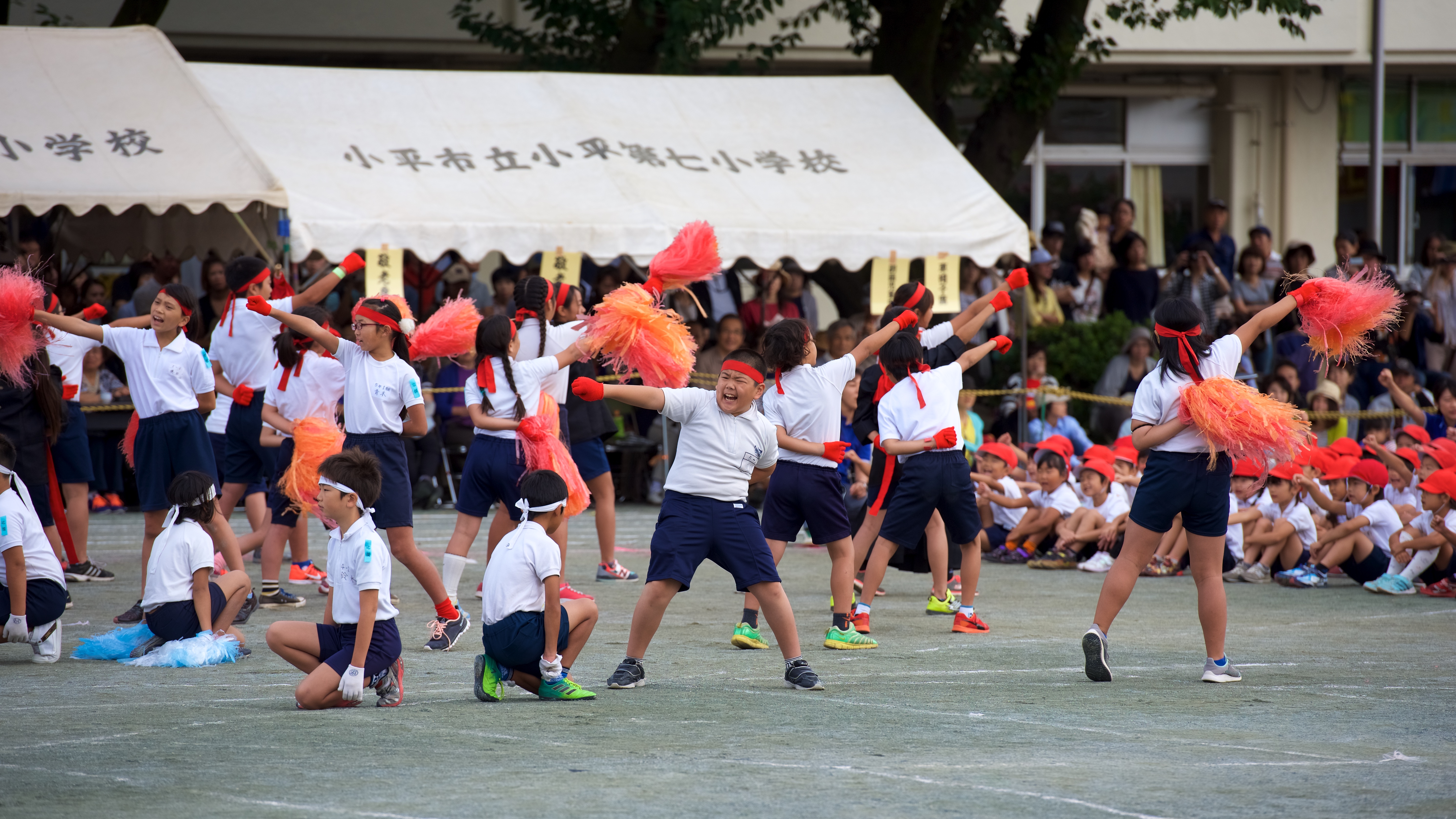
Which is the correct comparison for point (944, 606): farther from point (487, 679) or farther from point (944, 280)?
point (944, 280)

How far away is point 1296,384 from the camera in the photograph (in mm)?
14172

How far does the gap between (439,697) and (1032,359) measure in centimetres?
972

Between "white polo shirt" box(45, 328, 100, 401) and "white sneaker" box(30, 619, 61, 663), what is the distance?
3.44 meters

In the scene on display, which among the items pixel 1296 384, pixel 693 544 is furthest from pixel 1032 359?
pixel 693 544

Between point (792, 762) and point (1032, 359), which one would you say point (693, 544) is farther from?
point (1032, 359)

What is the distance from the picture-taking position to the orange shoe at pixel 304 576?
9.77 m

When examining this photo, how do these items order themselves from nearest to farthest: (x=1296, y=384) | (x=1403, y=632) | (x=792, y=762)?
(x=792, y=762) → (x=1403, y=632) → (x=1296, y=384)

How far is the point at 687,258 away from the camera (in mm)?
8031

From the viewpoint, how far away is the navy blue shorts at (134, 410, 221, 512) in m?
8.52

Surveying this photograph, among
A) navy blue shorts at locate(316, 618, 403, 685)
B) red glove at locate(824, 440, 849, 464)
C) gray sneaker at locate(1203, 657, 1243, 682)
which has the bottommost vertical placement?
gray sneaker at locate(1203, 657, 1243, 682)

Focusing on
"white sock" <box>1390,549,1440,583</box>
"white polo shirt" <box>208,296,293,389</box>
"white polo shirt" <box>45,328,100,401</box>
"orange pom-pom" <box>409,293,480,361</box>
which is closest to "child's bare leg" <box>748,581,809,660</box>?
"orange pom-pom" <box>409,293,480,361</box>

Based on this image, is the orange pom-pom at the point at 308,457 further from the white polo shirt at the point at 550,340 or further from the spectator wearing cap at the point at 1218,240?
the spectator wearing cap at the point at 1218,240

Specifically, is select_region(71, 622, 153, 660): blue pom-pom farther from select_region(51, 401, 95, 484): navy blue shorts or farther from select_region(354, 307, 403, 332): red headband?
select_region(51, 401, 95, 484): navy blue shorts

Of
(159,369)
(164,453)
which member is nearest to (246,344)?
(159,369)
